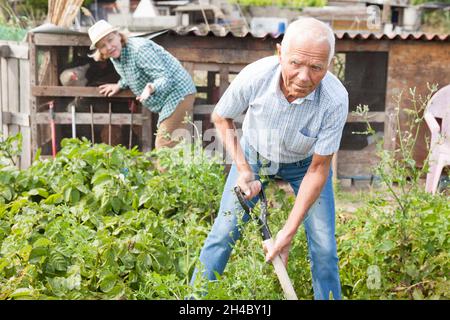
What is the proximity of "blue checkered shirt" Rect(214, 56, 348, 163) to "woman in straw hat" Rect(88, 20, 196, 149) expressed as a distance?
2794 mm

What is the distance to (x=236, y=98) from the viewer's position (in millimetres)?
3535

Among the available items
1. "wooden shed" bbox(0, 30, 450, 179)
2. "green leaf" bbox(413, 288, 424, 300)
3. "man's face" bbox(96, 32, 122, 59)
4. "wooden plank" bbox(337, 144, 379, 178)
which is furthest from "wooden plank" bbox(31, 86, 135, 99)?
"green leaf" bbox(413, 288, 424, 300)

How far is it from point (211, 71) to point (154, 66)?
1128mm

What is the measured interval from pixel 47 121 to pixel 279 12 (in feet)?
34.0

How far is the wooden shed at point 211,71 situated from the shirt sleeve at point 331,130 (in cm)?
359

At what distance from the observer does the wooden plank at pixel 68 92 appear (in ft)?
23.1

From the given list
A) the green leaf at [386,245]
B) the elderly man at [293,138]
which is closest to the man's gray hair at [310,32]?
the elderly man at [293,138]

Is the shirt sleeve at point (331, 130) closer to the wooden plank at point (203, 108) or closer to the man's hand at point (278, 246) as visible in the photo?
the man's hand at point (278, 246)

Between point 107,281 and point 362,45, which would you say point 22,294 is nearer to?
point 107,281

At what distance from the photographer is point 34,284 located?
3.64 m

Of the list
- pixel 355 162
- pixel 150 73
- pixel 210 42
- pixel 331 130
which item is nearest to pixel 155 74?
pixel 150 73

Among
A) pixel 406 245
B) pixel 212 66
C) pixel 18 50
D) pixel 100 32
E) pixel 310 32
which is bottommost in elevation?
pixel 406 245

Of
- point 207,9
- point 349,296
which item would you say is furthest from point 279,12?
point 349,296

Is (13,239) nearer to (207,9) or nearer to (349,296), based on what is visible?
(349,296)
